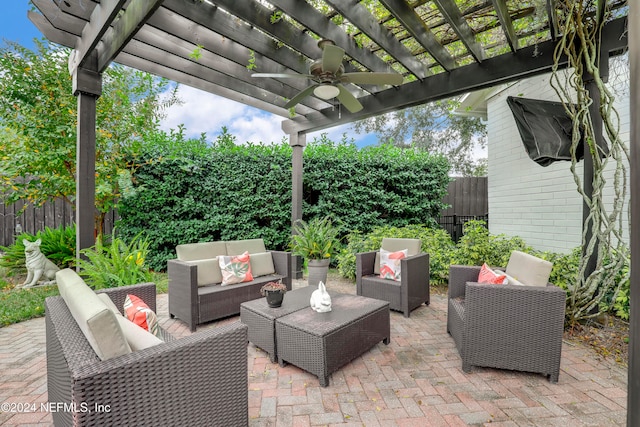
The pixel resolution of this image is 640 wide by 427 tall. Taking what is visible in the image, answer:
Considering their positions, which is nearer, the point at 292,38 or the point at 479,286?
the point at 479,286

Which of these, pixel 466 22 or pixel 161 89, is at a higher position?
pixel 161 89

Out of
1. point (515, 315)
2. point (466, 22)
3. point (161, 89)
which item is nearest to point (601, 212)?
point (515, 315)

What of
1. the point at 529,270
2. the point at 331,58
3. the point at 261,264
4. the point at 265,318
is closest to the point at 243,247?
the point at 261,264

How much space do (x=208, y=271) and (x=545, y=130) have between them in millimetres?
3899

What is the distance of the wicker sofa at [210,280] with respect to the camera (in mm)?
3168

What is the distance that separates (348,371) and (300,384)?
15.4 inches

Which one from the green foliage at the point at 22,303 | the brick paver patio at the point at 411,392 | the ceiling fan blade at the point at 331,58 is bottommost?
the brick paver patio at the point at 411,392

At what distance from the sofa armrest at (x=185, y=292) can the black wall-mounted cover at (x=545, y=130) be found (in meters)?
3.71

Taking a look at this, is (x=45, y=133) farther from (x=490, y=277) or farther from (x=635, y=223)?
(x=635, y=223)

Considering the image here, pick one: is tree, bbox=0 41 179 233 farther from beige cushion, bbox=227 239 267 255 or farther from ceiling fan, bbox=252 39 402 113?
ceiling fan, bbox=252 39 402 113

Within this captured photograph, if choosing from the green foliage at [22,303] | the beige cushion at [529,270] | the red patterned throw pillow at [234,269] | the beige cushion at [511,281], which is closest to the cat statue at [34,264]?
the green foliage at [22,303]

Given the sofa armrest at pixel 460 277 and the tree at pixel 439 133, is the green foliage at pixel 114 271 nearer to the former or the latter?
the sofa armrest at pixel 460 277

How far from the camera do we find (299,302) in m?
2.85

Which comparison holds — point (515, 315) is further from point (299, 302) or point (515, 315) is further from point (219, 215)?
point (219, 215)
